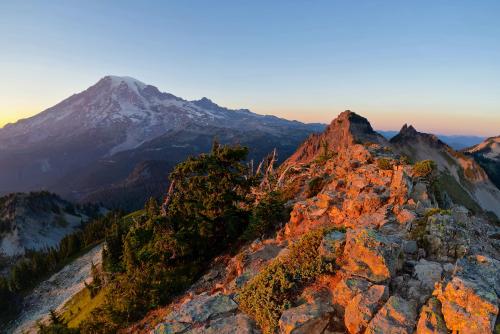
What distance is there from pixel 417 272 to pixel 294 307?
186 inches

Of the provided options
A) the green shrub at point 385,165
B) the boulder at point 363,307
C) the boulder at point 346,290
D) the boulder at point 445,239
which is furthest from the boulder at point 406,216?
the green shrub at point 385,165

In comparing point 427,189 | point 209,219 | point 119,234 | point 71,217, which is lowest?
point 71,217

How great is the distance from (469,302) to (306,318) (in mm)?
4839

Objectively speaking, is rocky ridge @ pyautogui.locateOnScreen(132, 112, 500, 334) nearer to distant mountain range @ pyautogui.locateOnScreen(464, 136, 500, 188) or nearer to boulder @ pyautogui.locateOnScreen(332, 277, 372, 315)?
boulder @ pyautogui.locateOnScreen(332, 277, 372, 315)

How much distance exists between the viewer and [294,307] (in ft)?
38.2

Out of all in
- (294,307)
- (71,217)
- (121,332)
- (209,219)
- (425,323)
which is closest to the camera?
(425,323)

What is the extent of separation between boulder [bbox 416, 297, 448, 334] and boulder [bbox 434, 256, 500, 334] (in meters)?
0.16

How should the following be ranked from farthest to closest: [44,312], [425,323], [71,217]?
[71,217] → [44,312] → [425,323]

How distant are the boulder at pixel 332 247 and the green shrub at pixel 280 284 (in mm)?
288

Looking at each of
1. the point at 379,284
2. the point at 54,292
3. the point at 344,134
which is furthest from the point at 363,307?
the point at 344,134

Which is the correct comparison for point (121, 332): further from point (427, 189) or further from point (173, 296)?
point (427, 189)

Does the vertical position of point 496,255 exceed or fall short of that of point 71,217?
it exceeds it

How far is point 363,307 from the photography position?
408 inches

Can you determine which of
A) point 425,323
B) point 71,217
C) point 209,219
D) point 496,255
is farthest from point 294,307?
point 71,217
